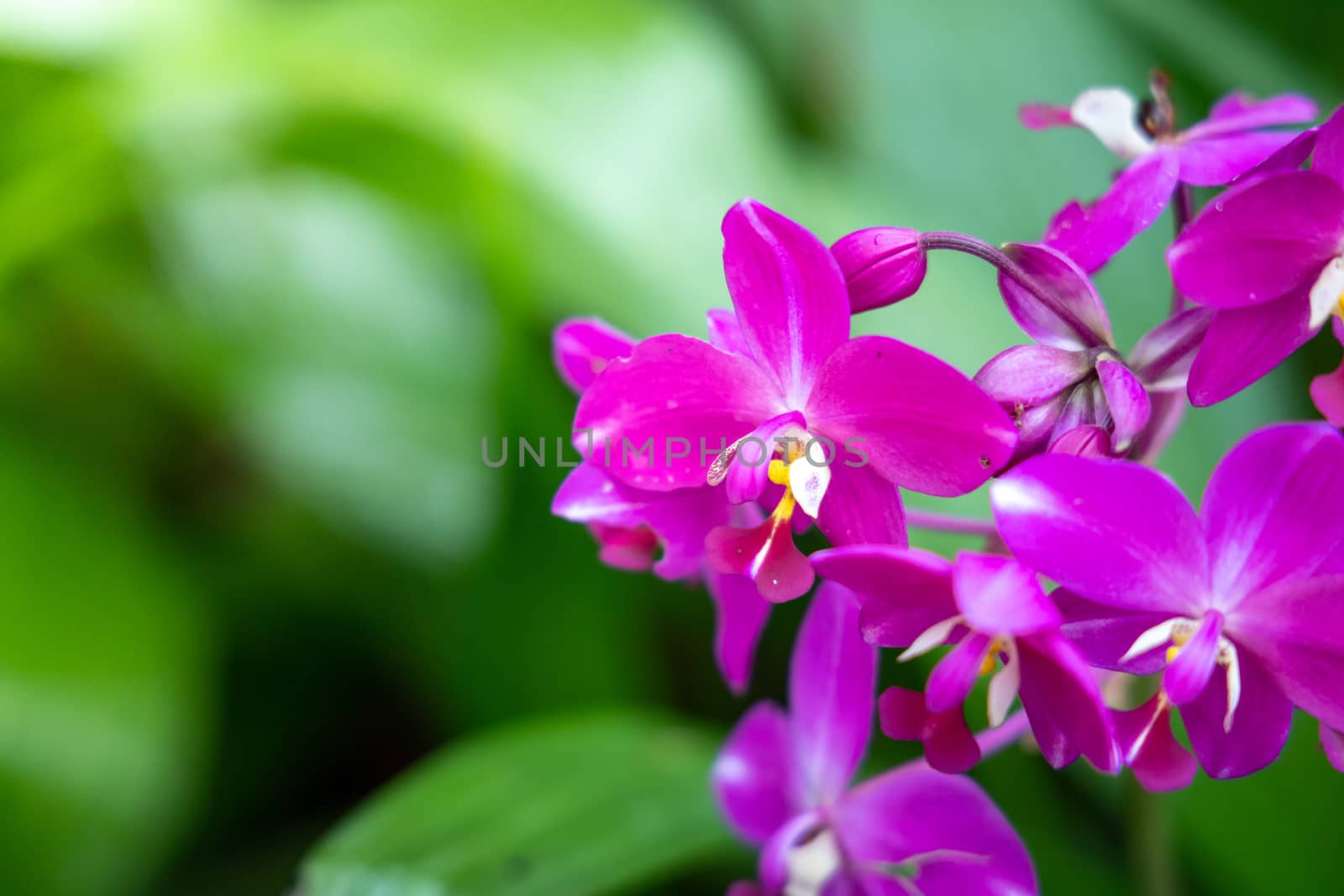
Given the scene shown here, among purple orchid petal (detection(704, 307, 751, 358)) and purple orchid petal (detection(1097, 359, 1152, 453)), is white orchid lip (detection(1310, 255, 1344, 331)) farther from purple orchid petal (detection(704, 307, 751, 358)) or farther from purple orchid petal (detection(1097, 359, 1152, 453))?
purple orchid petal (detection(704, 307, 751, 358))

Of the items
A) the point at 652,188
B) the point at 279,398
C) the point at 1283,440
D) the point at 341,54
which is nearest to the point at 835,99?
the point at 652,188

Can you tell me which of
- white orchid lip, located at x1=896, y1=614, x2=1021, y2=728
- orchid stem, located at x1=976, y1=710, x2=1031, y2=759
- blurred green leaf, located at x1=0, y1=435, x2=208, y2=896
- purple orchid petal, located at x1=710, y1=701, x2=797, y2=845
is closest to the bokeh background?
blurred green leaf, located at x1=0, y1=435, x2=208, y2=896

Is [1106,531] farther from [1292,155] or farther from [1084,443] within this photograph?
[1292,155]

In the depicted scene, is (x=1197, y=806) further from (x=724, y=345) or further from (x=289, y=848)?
(x=289, y=848)

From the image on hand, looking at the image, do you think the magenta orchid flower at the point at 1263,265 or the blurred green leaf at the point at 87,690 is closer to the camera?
the magenta orchid flower at the point at 1263,265

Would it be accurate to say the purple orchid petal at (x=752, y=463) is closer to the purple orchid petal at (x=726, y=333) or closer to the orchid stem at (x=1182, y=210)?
the purple orchid petal at (x=726, y=333)

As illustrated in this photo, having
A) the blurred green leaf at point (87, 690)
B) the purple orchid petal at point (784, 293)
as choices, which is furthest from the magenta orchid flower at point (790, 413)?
the blurred green leaf at point (87, 690)
